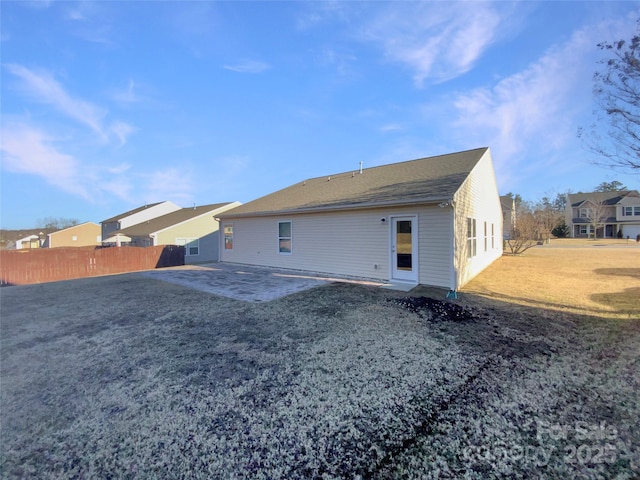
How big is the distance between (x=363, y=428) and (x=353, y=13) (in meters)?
11.3

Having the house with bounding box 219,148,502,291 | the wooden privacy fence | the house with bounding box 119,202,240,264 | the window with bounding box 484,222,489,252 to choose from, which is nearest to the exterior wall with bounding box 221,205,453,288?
the house with bounding box 219,148,502,291

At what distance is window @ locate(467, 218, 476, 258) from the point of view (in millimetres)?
9250

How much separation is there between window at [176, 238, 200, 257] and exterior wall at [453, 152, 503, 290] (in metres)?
20.6

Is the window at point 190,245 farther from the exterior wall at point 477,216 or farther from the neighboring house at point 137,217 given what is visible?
the exterior wall at point 477,216

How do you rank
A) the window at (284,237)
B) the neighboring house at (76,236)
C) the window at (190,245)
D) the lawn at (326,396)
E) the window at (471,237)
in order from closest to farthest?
the lawn at (326,396)
the window at (471,237)
the window at (284,237)
the window at (190,245)
the neighboring house at (76,236)

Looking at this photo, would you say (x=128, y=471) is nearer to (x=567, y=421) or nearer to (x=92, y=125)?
(x=567, y=421)

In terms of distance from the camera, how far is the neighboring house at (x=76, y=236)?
3566 centimetres

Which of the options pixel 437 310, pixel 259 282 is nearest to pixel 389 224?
pixel 437 310

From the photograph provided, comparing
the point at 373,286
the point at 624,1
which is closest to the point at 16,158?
the point at 373,286

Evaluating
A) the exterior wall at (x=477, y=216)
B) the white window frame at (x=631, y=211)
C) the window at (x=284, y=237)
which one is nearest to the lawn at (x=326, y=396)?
the exterior wall at (x=477, y=216)

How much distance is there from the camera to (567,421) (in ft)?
8.00

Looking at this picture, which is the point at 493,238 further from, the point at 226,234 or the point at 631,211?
the point at 631,211

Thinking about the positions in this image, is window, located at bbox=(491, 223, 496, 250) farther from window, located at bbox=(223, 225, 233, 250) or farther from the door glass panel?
window, located at bbox=(223, 225, 233, 250)

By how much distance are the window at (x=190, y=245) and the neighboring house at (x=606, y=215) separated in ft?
146
